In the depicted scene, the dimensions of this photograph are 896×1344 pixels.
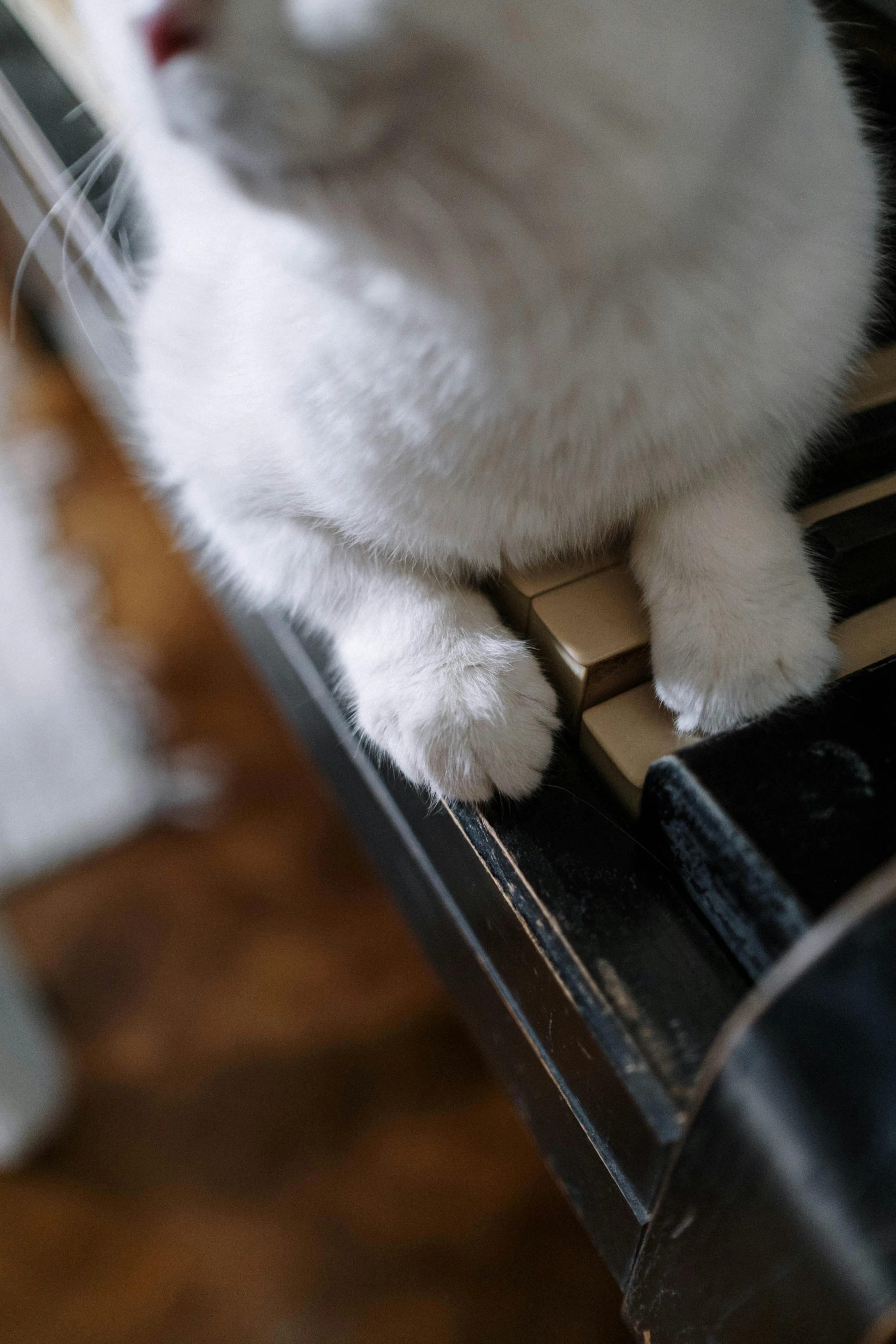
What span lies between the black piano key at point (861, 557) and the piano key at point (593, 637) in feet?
0.30

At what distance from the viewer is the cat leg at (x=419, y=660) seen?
19.7 inches

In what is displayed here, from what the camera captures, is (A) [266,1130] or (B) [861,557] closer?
(B) [861,557]

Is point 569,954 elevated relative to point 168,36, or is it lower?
lower

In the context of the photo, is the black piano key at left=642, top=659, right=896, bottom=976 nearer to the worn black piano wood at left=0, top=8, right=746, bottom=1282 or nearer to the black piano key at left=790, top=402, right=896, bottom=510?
the worn black piano wood at left=0, top=8, right=746, bottom=1282

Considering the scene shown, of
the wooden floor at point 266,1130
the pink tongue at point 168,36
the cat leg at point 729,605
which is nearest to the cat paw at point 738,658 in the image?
the cat leg at point 729,605

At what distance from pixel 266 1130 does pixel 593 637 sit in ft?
2.72

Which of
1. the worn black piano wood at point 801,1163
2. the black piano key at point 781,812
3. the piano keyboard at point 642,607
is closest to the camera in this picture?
the worn black piano wood at point 801,1163

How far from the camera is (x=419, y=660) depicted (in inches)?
21.9

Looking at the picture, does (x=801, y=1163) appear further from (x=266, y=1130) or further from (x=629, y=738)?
(x=266, y=1130)

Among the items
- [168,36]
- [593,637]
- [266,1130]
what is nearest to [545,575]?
[593,637]

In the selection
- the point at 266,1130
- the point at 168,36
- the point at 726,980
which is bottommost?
the point at 266,1130

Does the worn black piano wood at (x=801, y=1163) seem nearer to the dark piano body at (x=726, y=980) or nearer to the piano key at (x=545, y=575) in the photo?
the dark piano body at (x=726, y=980)

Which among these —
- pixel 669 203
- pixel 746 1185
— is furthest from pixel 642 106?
pixel 746 1185

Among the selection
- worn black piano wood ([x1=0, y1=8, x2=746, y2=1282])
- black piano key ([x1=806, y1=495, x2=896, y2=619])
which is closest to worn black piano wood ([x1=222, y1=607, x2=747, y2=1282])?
worn black piano wood ([x1=0, y1=8, x2=746, y2=1282])
